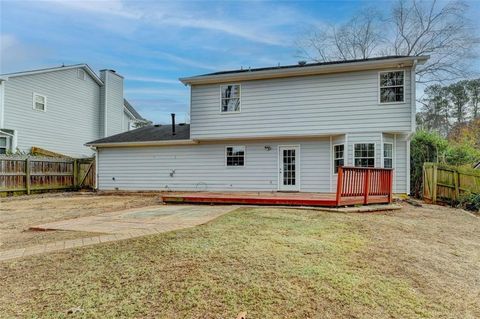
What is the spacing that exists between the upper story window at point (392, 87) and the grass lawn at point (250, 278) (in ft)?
24.6

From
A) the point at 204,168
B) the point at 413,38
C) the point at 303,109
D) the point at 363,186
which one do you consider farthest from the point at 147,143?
the point at 413,38

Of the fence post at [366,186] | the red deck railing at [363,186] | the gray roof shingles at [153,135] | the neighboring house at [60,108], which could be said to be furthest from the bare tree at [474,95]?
the neighboring house at [60,108]

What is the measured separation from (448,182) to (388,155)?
217 cm

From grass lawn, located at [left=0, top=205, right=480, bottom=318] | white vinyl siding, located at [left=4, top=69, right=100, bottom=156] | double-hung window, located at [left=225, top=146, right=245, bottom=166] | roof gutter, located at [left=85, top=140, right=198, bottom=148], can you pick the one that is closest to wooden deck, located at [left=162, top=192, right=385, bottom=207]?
grass lawn, located at [left=0, top=205, right=480, bottom=318]

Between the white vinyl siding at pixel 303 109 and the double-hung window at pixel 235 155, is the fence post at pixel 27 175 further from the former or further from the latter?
the double-hung window at pixel 235 155

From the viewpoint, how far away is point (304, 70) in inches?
493

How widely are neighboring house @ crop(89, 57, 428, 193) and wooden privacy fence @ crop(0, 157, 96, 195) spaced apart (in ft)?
6.30

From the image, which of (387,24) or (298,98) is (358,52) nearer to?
(387,24)

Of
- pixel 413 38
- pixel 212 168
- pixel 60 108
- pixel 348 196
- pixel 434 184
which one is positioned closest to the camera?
pixel 348 196

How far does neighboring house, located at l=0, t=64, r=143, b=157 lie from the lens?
16.0m

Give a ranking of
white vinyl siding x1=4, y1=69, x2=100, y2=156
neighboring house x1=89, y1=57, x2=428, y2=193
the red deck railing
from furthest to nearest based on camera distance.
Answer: white vinyl siding x1=4, y1=69, x2=100, y2=156
neighboring house x1=89, y1=57, x2=428, y2=193
the red deck railing

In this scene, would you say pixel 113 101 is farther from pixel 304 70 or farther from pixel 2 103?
pixel 304 70

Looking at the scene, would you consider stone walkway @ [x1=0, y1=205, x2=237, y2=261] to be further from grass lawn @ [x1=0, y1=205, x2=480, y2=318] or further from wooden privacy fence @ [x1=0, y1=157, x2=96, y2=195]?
wooden privacy fence @ [x1=0, y1=157, x2=96, y2=195]

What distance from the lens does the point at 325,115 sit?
1252cm
